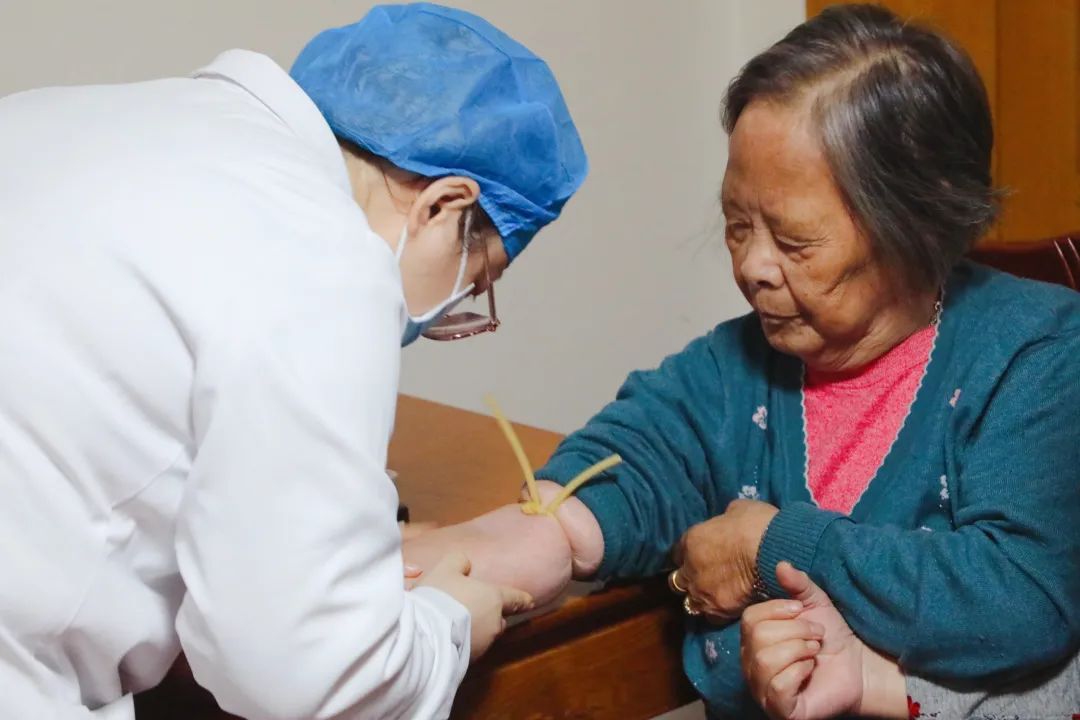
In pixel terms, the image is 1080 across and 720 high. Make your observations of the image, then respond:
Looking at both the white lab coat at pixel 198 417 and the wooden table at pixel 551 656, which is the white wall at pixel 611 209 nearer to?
the wooden table at pixel 551 656

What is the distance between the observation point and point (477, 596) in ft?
3.42

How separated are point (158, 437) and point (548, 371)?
160cm

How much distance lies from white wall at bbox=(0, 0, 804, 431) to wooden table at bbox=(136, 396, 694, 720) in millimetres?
821

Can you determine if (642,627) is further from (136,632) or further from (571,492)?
(136,632)

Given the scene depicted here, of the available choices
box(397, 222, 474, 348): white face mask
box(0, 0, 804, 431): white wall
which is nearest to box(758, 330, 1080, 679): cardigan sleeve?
box(397, 222, 474, 348): white face mask

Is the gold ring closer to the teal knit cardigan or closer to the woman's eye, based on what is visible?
the teal knit cardigan

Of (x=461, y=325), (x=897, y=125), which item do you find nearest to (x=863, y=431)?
(x=897, y=125)

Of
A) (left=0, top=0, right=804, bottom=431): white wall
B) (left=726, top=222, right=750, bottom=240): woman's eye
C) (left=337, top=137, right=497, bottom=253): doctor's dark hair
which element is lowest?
(left=0, top=0, right=804, bottom=431): white wall

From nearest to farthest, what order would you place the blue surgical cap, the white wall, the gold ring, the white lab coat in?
the white lab coat < the blue surgical cap < the gold ring < the white wall

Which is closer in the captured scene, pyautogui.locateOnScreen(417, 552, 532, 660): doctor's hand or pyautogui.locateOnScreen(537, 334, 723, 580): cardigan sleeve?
pyautogui.locateOnScreen(417, 552, 532, 660): doctor's hand

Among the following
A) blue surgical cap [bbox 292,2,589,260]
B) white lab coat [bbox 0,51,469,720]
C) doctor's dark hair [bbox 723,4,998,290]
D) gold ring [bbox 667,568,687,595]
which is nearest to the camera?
white lab coat [bbox 0,51,469,720]

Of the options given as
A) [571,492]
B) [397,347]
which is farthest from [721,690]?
[397,347]

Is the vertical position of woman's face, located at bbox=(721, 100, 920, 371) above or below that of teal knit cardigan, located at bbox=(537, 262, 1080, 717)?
above

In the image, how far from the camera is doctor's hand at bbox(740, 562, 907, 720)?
1.07 metres
